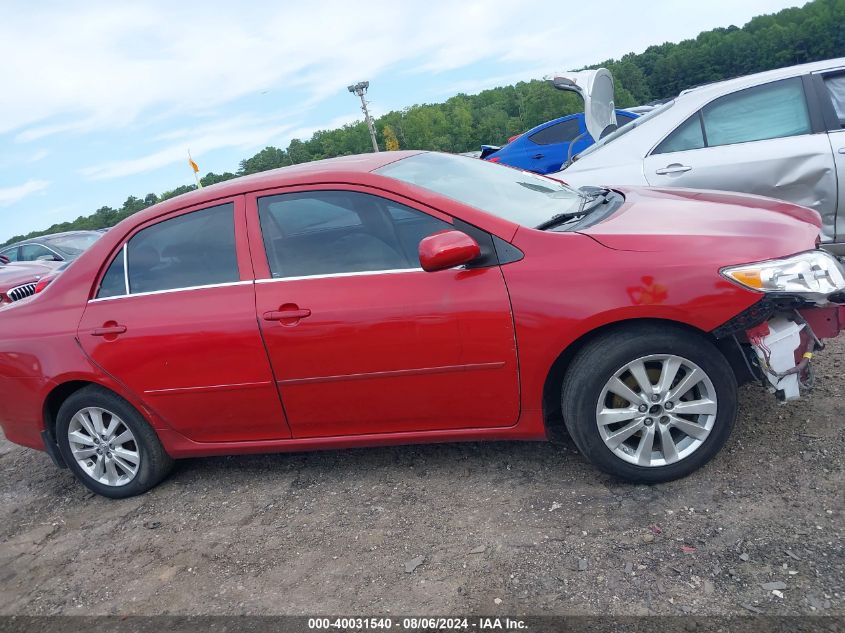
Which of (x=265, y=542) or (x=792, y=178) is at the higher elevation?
(x=792, y=178)

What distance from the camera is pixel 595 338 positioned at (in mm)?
2896

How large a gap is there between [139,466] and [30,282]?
214 inches

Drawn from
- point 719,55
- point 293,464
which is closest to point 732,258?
point 293,464

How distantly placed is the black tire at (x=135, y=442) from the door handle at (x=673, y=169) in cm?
382

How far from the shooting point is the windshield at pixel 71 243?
12.1 meters

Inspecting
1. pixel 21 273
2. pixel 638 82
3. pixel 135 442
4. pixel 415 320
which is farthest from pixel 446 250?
pixel 638 82

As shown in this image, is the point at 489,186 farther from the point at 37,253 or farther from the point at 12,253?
the point at 12,253

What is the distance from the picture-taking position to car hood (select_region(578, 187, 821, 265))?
281 cm

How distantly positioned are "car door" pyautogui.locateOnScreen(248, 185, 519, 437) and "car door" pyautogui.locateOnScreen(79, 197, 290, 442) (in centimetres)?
12

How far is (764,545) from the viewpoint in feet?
8.07

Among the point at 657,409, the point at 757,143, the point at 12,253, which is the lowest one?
the point at 657,409

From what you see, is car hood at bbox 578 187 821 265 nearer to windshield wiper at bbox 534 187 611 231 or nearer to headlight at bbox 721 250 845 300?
headlight at bbox 721 250 845 300

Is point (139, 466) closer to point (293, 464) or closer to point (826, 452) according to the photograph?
point (293, 464)

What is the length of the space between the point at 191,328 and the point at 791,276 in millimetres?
2758
